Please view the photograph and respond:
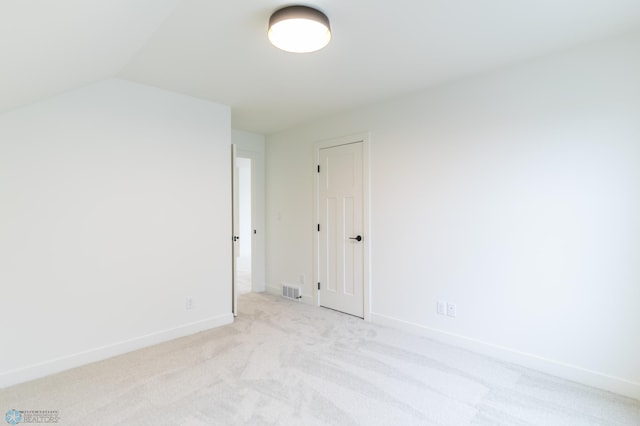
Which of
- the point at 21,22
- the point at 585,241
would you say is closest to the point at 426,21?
the point at 585,241

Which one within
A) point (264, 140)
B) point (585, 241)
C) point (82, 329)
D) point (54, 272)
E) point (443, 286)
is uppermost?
point (264, 140)

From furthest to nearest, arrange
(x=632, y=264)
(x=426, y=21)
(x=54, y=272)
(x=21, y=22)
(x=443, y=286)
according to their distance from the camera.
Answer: (x=443, y=286), (x=54, y=272), (x=632, y=264), (x=426, y=21), (x=21, y=22)

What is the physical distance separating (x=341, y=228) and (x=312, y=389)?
2.02 m

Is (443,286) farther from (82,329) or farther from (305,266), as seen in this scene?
(82,329)

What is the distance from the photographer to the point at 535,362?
247 centimetres

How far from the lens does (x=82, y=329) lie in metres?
2.58

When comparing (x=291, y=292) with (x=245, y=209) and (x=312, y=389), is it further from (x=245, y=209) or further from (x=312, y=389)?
(x=245, y=209)

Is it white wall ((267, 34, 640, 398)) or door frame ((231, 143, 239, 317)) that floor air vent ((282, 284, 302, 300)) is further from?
white wall ((267, 34, 640, 398))

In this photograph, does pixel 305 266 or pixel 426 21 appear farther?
pixel 305 266

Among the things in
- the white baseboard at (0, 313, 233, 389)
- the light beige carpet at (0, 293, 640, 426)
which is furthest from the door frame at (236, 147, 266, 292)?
the light beige carpet at (0, 293, 640, 426)

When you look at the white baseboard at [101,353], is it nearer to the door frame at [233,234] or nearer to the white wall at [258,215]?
the door frame at [233,234]

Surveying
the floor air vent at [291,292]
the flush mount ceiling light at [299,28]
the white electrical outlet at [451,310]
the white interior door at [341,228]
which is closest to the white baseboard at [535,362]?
the white electrical outlet at [451,310]

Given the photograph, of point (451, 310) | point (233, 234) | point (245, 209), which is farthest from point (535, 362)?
point (245, 209)

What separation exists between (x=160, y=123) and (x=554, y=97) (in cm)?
343
